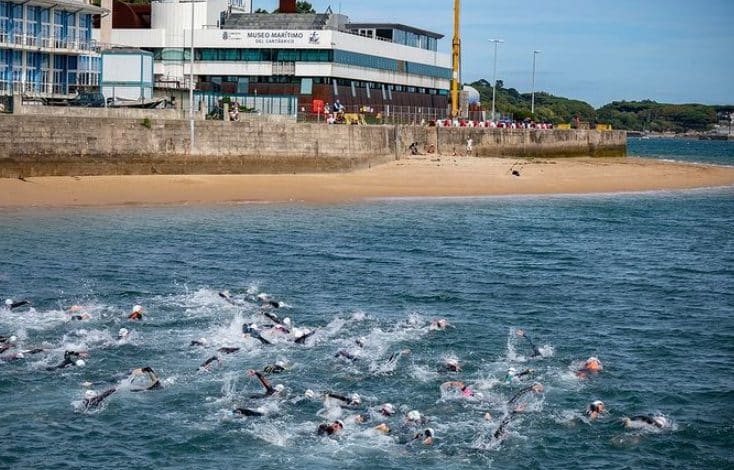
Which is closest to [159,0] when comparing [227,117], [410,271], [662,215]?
[227,117]

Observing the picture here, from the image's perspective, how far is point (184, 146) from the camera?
58219mm

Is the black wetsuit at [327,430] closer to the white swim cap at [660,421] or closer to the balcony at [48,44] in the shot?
the white swim cap at [660,421]

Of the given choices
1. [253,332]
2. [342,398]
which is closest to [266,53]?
[253,332]

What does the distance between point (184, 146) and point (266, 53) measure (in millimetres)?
23453

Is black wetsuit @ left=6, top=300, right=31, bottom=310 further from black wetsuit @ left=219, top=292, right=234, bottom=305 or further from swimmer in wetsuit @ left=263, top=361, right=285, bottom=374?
swimmer in wetsuit @ left=263, top=361, right=285, bottom=374

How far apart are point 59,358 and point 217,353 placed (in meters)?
3.34

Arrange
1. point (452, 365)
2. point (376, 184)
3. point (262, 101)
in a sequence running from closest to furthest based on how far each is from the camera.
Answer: point (452, 365) < point (376, 184) < point (262, 101)

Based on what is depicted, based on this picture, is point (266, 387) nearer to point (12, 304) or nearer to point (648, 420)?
point (648, 420)

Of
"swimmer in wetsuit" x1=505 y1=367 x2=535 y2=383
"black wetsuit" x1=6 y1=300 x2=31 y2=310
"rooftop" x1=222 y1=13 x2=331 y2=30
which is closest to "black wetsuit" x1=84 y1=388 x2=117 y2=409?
"swimmer in wetsuit" x1=505 y1=367 x2=535 y2=383

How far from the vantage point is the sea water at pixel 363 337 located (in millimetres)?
19859

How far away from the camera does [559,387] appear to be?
23.5m

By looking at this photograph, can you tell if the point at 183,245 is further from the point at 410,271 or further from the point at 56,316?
the point at 56,316

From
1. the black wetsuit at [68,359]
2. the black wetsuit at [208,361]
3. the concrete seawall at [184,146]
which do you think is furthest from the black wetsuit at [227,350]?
the concrete seawall at [184,146]

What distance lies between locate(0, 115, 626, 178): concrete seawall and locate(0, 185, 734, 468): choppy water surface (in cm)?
616
